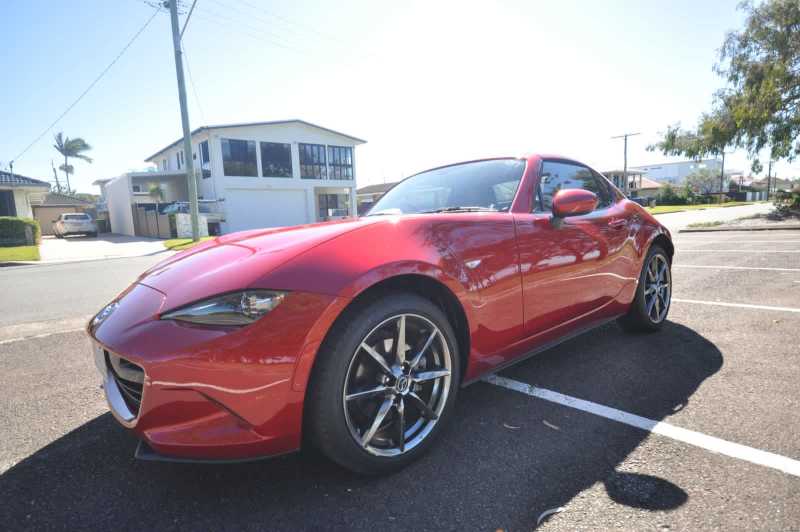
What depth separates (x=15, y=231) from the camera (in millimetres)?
17641

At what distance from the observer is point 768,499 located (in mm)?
1562

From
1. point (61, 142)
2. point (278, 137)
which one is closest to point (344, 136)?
point (278, 137)

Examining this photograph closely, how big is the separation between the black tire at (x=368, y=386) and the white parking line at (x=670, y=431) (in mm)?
760

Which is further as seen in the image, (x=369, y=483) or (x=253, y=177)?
(x=253, y=177)

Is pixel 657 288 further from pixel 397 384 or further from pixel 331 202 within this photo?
pixel 331 202

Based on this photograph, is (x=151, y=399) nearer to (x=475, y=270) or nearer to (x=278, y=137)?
(x=475, y=270)

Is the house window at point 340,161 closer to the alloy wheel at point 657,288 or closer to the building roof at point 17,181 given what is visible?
the building roof at point 17,181

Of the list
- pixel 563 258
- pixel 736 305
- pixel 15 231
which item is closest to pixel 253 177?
pixel 15 231

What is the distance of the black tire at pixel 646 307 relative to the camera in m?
3.43

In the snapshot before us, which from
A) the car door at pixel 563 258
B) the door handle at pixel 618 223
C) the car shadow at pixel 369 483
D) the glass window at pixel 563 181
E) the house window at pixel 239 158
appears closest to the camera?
the car shadow at pixel 369 483

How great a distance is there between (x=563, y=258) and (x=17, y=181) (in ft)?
102

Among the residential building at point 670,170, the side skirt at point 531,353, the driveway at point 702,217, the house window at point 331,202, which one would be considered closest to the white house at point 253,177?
the house window at point 331,202

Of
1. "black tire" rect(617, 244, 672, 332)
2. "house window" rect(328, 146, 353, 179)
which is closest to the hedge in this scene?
"house window" rect(328, 146, 353, 179)

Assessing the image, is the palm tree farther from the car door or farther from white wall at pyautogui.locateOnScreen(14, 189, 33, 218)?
the car door
